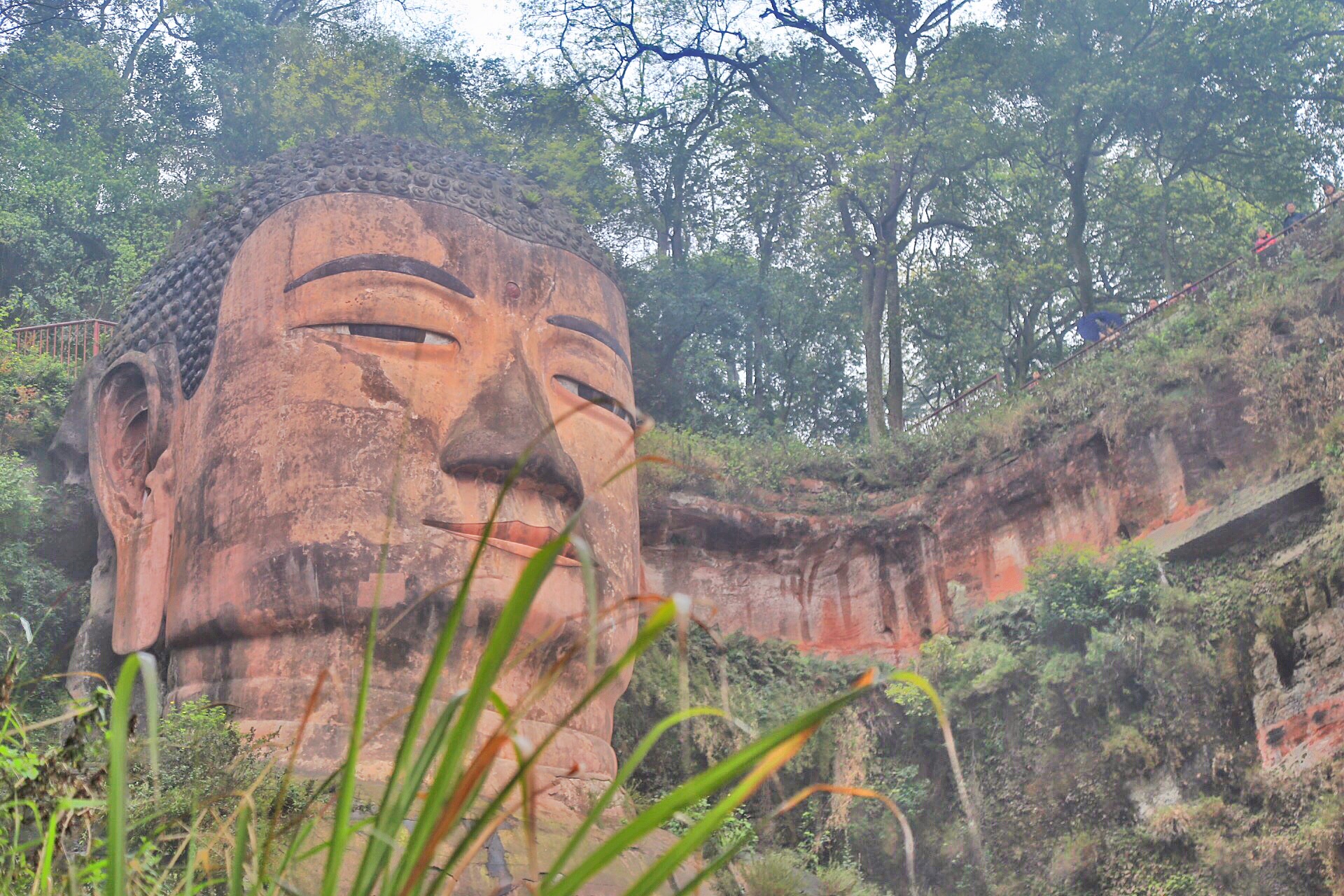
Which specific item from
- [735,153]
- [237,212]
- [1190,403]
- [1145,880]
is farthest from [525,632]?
[735,153]

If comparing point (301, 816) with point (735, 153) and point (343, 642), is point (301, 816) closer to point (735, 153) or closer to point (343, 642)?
point (343, 642)

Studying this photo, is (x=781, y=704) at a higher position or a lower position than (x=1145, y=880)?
higher

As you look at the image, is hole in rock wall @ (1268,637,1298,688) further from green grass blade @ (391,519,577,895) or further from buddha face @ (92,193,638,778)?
green grass blade @ (391,519,577,895)

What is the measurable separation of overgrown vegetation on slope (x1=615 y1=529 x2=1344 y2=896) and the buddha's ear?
131 inches

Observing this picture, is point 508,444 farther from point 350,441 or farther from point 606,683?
point 606,683

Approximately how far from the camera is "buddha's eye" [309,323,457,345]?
706cm

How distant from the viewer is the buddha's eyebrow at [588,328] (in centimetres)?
757

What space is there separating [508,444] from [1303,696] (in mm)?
5231

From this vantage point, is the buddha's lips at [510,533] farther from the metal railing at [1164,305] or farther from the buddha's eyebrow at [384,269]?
the metal railing at [1164,305]

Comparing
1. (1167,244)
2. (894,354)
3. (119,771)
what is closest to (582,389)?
(119,771)

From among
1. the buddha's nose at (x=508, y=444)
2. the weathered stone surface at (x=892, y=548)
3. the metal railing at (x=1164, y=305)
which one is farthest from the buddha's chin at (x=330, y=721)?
the metal railing at (x=1164, y=305)

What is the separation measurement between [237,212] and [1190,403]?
7442mm

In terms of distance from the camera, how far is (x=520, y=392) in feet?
22.9

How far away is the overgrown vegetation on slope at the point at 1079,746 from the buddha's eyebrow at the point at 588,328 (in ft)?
8.33
